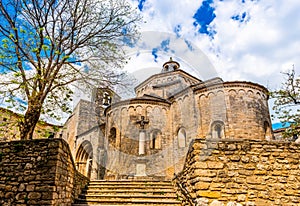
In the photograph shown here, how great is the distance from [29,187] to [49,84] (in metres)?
3.90

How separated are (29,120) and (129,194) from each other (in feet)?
13.5

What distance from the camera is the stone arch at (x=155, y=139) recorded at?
16.6 metres

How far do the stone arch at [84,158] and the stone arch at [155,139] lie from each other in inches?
337

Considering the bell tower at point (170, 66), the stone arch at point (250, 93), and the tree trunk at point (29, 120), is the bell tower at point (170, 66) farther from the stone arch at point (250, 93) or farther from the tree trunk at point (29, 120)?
the tree trunk at point (29, 120)

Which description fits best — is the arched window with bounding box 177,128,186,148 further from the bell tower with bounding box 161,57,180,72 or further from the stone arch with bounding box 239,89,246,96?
the bell tower with bounding box 161,57,180,72

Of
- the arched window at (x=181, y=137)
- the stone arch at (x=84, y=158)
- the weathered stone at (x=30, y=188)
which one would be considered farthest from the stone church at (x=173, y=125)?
the weathered stone at (x=30, y=188)

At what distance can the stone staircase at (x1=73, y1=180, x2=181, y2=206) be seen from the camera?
678 centimetres

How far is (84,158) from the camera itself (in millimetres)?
23297

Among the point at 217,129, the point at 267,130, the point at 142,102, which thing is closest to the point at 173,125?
the point at 142,102

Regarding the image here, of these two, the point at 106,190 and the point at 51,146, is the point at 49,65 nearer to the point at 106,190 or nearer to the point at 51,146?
the point at 51,146

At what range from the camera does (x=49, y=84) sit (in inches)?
320

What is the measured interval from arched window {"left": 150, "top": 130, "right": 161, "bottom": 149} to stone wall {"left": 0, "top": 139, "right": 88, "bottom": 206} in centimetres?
1078

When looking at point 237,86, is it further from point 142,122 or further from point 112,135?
point 112,135

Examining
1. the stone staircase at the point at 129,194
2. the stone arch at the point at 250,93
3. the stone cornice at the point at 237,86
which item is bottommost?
the stone staircase at the point at 129,194
